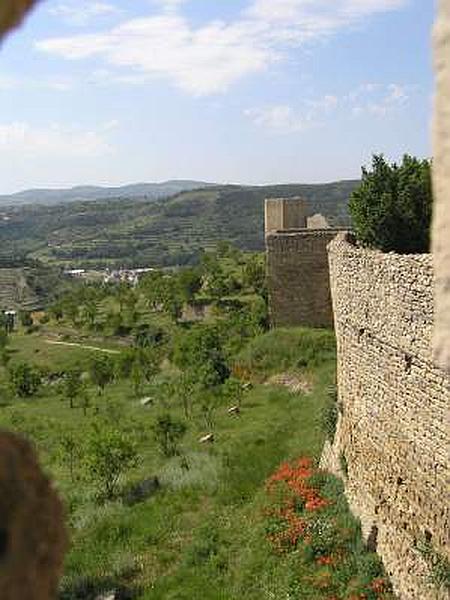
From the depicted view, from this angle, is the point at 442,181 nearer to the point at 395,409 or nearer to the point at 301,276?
the point at 395,409

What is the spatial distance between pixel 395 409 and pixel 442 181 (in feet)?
25.6

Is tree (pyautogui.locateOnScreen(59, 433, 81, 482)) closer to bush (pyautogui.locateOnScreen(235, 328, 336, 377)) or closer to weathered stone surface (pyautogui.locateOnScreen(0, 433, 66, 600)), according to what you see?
bush (pyautogui.locateOnScreen(235, 328, 336, 377))

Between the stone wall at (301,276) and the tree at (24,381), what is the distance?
550 inches

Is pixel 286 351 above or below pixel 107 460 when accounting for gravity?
above

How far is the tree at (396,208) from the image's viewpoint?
17.5m

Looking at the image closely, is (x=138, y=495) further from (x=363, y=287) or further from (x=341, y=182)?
(x=341, y=182)

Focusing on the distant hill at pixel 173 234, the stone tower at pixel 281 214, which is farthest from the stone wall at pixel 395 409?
the distant hill at pixel 173 234

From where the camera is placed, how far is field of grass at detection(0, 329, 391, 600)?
11.0 meters

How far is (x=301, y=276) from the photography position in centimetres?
2464

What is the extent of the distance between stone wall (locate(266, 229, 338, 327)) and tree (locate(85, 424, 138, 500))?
853 centimetres

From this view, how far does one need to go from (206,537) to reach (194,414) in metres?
10.7

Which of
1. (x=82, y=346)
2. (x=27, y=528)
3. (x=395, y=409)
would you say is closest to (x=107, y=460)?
(x=395, y=409)

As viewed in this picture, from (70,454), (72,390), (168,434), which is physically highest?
(168,434)

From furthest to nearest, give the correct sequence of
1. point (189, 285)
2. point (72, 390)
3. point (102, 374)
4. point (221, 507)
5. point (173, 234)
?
point (173, 234) → point (189, 285) → point (102, 374) → point (72, 390) → point (221, 507)
